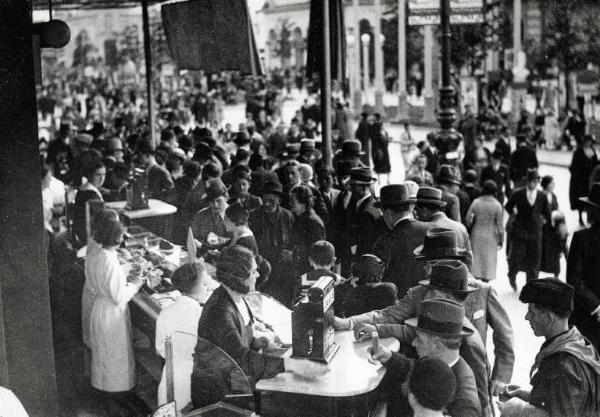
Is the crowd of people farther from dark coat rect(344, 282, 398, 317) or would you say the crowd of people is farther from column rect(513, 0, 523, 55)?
column rect(513, 0, 523, 55)

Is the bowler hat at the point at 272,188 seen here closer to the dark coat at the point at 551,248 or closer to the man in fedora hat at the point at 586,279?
the man in fedora hat at the point at 586,279

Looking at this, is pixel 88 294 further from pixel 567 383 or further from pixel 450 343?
pixel 567 383

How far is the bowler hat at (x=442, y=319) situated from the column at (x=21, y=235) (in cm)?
264

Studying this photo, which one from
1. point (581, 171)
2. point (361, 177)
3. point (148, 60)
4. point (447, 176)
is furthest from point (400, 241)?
point (148, 60)

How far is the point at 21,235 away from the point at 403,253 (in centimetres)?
309

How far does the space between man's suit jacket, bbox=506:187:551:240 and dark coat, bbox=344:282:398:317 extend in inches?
202

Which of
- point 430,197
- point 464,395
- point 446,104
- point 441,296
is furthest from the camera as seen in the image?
point 446,104

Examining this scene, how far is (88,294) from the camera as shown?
7.05m

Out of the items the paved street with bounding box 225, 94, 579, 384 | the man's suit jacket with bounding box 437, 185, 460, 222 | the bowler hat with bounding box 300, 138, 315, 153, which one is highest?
the bowler hat with bounding box 300, 138, 315, 153

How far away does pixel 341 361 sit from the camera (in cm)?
530

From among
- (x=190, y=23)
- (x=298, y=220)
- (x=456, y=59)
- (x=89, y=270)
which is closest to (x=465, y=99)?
(x=456, y=59)

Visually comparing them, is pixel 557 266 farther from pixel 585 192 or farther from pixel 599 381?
pixel 599 381

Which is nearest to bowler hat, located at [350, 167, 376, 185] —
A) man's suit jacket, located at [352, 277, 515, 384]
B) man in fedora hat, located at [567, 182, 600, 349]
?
man in fedora hat, located at [567, 182, 600, 349]

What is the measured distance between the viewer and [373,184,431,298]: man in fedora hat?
676 centimetres
